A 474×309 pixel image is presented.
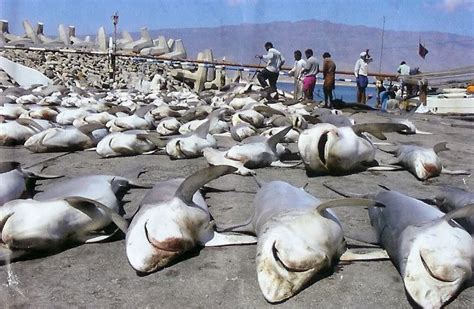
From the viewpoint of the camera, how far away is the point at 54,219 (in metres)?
4.25

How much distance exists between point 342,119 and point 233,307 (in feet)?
16.5

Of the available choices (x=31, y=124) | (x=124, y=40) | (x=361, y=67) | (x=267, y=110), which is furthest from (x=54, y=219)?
(x=124, y=40)

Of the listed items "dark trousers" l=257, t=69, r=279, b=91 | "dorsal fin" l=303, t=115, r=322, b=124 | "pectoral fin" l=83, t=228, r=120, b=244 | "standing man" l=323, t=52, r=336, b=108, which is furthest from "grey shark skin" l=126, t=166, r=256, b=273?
"dark trousers" l=257, t=69, r=279, b=91

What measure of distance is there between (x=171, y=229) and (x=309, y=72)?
46.7 feet

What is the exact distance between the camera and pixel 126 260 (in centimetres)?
413

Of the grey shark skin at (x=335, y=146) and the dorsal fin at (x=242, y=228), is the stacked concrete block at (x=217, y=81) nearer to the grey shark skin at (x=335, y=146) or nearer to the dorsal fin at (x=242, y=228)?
the grey shark skin at (x=335, y=146)

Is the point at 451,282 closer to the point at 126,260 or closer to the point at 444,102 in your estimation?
the point at 126,260

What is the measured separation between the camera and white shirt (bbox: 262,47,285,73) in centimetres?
1781

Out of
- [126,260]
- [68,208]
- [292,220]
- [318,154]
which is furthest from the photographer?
[318,154]

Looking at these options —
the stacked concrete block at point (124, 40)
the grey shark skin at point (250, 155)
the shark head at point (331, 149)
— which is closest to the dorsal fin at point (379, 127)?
the shark head at point (331, 149)

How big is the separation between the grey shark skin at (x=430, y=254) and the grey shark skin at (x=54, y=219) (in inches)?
88.2

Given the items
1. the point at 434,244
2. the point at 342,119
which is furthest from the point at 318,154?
the point at 434,244

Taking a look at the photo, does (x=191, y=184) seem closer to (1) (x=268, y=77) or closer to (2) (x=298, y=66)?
(2) (x=298, y=66)

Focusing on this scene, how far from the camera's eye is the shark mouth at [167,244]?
3818 millimetres
